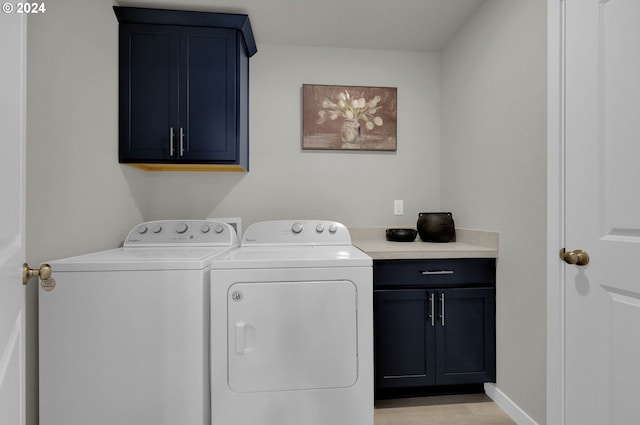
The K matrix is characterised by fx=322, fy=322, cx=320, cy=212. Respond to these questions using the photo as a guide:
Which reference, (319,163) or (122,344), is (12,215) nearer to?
(122,344)

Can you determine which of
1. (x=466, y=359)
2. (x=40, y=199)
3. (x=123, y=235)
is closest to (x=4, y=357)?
(x=40, y=199)

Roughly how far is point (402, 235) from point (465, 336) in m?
0.75

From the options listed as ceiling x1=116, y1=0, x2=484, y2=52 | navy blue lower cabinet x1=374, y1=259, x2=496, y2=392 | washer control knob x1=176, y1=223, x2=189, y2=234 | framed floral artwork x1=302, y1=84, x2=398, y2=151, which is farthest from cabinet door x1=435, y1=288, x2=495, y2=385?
ceiling x1=116, y1=0, x2=484, y2=52

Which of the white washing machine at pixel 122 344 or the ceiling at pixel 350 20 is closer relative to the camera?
the white washing machine at pixel 122 344

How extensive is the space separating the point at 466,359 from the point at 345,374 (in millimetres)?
878

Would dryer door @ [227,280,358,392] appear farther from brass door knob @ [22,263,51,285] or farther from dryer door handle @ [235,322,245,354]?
brass door knob @ [22,263,51,285]

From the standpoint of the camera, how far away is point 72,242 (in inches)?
59.1

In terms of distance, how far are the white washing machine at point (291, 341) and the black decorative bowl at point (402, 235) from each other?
0.92 meters

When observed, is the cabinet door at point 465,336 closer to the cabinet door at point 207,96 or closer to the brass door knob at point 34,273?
the cabinet door at point 207,96

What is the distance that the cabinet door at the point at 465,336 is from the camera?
1861 mm

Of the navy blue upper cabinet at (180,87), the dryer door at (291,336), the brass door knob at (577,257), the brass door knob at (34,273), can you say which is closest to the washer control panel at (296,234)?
the navy blue upper cabinet at (180,87)

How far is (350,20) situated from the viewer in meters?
2.13

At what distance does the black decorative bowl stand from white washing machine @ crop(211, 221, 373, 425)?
918 millimetres

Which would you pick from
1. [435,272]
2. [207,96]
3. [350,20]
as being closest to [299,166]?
[207,96]
